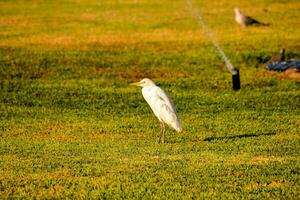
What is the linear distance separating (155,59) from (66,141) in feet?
46.7

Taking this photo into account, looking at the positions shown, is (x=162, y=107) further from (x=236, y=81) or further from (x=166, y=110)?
(x=236, y=81)

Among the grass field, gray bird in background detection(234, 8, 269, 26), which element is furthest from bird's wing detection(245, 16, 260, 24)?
the grass field

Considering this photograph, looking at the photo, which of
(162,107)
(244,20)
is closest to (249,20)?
(244,20)

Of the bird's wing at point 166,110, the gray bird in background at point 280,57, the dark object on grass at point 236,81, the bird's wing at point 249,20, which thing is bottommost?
the bird's wing at point 249,20

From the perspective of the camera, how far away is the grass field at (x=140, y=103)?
40.7ft

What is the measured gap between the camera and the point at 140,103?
23.2 meters

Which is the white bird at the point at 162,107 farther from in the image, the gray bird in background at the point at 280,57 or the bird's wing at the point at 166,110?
the gray bird in background at the point at 280,57

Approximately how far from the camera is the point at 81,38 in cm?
3609

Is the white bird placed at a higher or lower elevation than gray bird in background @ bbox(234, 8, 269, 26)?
higher

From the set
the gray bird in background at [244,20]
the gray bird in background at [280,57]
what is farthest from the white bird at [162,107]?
the gray bird in background at [244,20]

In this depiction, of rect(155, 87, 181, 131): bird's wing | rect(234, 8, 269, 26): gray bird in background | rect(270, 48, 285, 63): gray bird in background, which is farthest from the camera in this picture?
rect(234, 8, 269, 26): gray bird in background

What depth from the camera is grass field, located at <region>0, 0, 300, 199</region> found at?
12391mm

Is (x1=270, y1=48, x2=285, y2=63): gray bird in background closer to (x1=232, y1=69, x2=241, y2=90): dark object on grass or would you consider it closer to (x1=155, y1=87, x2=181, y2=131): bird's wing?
(x1=232, y1=69, x2=241, y2=90): dark object on grass

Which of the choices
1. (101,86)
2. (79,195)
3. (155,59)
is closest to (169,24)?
(155,59)
